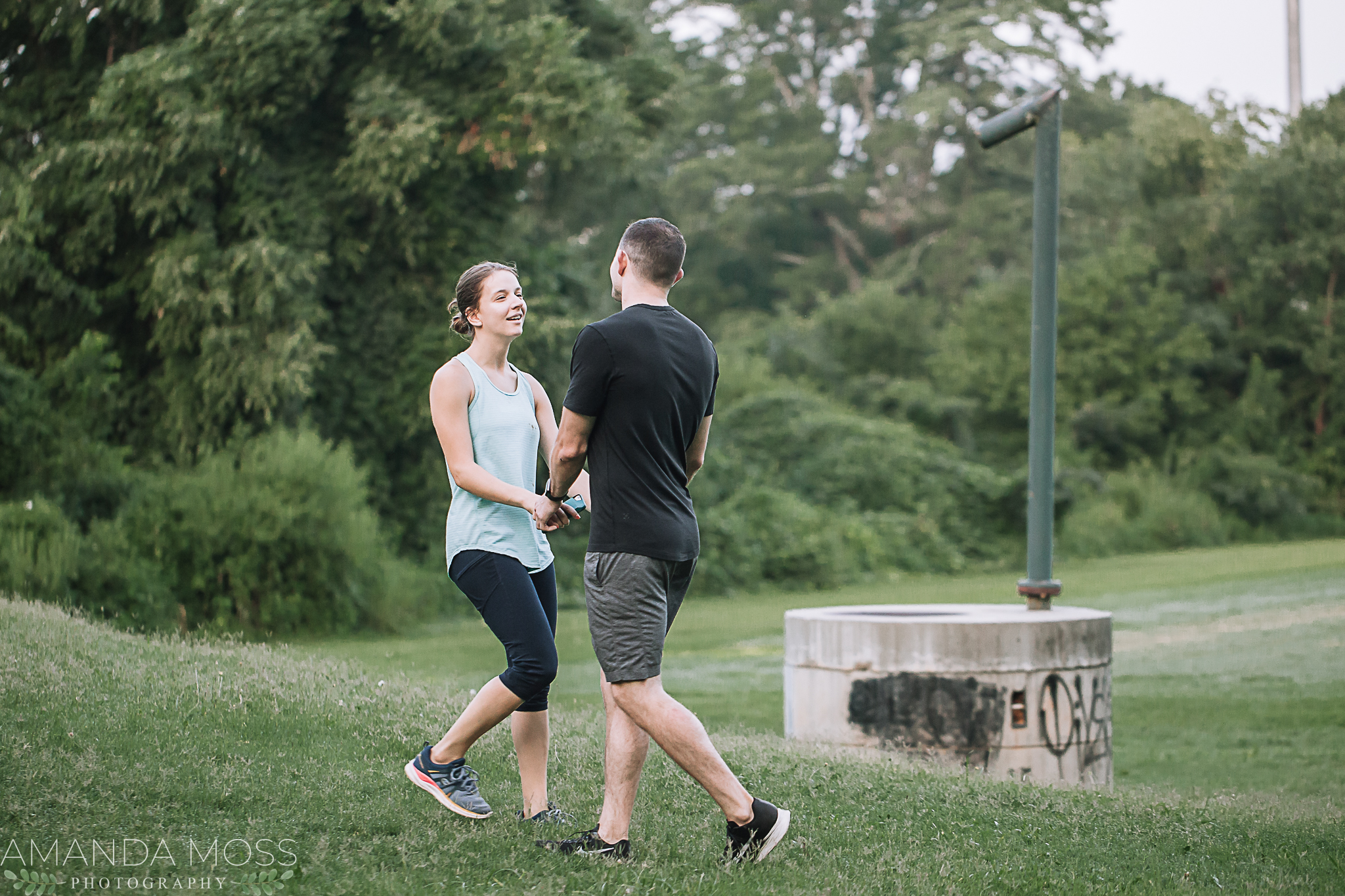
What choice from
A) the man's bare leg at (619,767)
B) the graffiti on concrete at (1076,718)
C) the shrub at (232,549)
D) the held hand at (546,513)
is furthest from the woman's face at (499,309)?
the shrub at (232,549)

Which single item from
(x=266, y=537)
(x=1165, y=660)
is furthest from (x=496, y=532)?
(x=1165, y=660)

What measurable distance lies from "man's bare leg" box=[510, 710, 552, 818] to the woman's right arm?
0.82 meters

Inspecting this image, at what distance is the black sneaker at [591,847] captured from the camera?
14.9 feet

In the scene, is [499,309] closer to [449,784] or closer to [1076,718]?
[449,784]

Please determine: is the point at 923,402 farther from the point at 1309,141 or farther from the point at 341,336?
the point at 341,336

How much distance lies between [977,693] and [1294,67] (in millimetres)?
38799

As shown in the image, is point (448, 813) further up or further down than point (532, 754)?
further down

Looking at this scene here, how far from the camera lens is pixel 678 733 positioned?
4391 mm

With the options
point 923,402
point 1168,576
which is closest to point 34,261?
point 1168,576

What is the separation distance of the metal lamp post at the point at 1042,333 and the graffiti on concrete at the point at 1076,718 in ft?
2.80

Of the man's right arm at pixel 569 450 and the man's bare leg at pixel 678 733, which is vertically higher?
the man's right arm at pixel 569 450

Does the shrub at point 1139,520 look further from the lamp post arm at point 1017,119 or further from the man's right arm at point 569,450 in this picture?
the man's right arm at point 569,450

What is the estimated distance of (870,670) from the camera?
8469mm

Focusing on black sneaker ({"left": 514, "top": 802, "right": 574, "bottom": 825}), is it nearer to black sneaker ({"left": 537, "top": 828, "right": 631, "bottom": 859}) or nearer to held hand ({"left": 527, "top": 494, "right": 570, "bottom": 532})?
black sneaker ({"left": 537, "top": 828, "right": 631, "bottom": 859})
